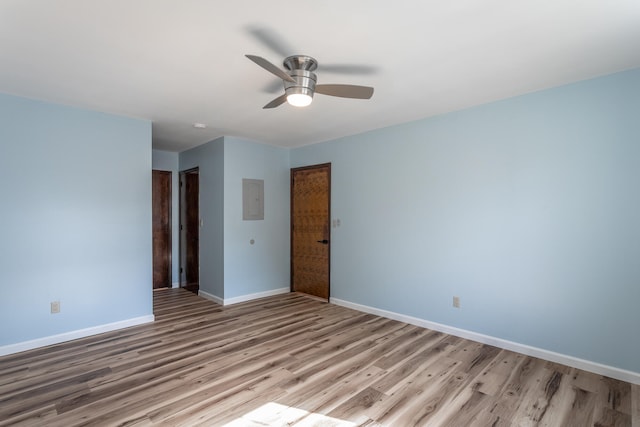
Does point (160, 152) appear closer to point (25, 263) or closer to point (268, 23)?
point (25, 263)

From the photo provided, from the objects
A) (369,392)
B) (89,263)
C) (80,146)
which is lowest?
(369,392)

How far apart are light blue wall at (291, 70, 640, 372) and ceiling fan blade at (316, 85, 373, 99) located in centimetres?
159

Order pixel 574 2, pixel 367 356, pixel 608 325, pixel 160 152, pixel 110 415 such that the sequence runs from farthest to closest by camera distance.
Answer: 1. pixel 160 152
2. pixel 367 356
3. pixel 608 325
4. pixel 110 415
5. pixel 574 2

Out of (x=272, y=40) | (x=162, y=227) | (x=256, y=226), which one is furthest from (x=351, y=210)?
(x=162, y=227)

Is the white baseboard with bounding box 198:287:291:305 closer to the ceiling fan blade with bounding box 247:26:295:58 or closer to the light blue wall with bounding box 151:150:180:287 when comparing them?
the light blue wall with bounding box 151:150:180:287

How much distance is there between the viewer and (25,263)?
3.10 meters

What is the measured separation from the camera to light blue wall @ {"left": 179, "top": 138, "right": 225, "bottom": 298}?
184 inches

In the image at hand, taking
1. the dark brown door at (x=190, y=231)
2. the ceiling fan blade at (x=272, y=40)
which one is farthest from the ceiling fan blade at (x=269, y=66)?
the dark brown door at (x=190, y=231)

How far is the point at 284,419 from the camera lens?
6.77 ft

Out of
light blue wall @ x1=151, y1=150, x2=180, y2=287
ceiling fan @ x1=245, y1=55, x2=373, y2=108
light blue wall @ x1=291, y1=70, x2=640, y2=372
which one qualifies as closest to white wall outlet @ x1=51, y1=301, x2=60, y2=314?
light blue wall @ x1=151, y1=150, x2=180, y2=287

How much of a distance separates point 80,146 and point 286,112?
86.8 inches

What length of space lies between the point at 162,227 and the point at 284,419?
14.9 feet

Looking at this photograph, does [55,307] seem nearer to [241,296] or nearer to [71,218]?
[71,218]

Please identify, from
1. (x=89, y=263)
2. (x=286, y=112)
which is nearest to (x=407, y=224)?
(x=286, y=112)
